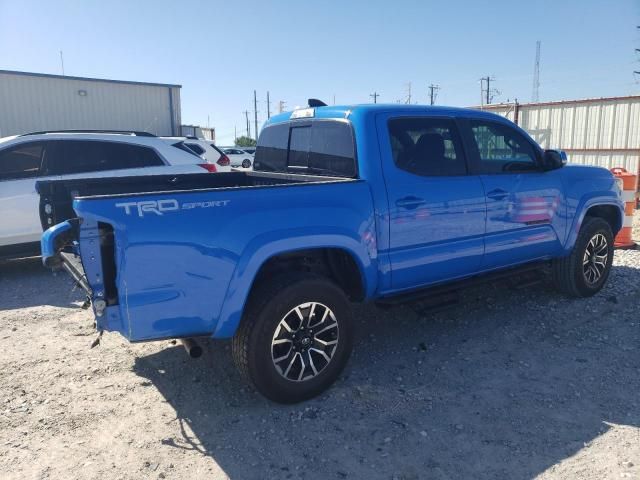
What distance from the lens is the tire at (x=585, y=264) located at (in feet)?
18.0

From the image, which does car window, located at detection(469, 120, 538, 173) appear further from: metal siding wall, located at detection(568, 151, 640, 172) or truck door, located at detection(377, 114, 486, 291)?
metal siding wall, located at detection(568, 151, 640, 172)

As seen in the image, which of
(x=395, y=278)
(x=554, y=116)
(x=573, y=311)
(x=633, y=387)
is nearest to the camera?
(x=633, y=387)

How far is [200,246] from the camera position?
3049mm

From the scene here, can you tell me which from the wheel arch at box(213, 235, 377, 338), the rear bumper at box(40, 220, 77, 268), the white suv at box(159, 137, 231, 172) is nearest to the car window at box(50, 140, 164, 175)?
the white suv at box(159, 137, 231, 172)

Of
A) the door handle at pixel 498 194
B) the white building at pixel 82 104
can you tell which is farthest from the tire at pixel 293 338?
the white building at pixel 82 104

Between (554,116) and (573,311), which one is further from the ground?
(554,116)

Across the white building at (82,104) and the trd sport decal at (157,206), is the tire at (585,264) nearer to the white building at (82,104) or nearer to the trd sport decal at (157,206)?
the trd sport decal at (157,206)

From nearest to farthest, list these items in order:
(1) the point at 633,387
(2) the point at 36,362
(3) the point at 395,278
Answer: (1) the point at 633,387, (3) the point at 395,278, (2) the point at 36,362

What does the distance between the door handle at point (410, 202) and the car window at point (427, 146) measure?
0.74ft

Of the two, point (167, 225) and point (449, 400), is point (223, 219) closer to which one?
point (167, 225)

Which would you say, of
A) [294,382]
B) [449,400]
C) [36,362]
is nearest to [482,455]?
[449,400]

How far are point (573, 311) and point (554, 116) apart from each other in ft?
34.8

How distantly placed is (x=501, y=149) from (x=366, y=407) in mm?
2763

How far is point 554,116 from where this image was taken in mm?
14281
